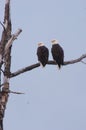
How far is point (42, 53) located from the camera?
1194cm

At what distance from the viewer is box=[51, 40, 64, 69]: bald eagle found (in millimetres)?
10778

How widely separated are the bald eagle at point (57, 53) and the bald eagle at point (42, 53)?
16 cm

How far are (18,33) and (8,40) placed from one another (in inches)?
8.3

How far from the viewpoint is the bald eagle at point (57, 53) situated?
1078cm

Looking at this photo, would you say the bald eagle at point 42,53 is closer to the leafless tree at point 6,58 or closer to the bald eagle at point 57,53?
the bald eagle at point 57,53

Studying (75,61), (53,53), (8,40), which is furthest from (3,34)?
(53,53)

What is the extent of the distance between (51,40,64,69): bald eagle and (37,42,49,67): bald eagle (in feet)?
0.53

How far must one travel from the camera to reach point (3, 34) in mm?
9086

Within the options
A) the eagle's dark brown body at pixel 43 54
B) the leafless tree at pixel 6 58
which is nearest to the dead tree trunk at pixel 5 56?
the leafless tree at pixel 6 58

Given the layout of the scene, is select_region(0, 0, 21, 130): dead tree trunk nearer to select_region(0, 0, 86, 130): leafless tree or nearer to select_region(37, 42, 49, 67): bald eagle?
select_region(0, 0, 86, 130): leafless tree

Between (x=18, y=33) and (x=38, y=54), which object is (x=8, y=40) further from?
(x=38, y=54)

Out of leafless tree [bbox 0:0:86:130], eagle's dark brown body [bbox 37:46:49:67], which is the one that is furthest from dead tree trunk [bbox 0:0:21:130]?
eagle's dark brown body [bbox 37:46:49:67]

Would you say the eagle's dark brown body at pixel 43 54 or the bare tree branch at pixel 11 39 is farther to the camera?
the eagle's dark brown body at pixel 43 54

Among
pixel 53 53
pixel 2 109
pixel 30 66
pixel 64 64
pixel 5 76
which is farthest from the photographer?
pixel 53 53
